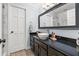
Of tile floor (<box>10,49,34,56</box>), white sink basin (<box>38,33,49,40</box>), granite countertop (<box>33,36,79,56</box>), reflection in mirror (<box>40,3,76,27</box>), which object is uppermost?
reflection in mirror (<box>40,3,76,27</box>)

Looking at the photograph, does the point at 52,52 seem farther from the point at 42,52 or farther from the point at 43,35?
the point at 43,35

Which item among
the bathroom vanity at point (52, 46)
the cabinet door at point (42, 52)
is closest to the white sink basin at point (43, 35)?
the bathroom vanity at point (52, 46)

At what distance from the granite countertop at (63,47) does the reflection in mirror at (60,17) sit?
0.23 metres

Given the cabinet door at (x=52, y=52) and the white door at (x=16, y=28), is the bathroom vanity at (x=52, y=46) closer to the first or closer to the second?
the cabinet door at (x=52, y=52)

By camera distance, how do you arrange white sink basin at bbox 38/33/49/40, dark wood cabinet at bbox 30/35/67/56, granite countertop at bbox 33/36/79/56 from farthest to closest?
white sink basin at bbox 38/33/49/40, dark wood cabinet at bbox 30/35/67/56, granite countertop at bbox 33/36/79/56

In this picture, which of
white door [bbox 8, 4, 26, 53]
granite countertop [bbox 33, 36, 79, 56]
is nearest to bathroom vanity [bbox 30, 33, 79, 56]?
granite countertop [bbox 33, 36, 79, 56]

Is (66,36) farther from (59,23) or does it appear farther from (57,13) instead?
(57,13)

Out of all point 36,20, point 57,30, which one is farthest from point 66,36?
point 36,20

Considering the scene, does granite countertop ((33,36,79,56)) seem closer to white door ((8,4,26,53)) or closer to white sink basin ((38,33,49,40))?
white sink basin ((38,33,49,40))

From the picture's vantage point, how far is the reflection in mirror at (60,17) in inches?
52.6

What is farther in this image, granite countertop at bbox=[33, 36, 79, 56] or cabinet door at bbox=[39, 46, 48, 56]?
cabinet door at bbox=[39, 46, 48, 56]

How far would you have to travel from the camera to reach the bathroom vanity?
121 cm

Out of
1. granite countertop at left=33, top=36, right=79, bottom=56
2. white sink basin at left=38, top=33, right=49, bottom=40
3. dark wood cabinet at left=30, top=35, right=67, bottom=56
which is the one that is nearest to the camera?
granite countertop at left=33, top=36, right=79, bottom=56

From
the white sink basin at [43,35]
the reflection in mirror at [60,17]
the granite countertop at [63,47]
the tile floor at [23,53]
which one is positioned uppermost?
the reflection in mirror at [60,17]
